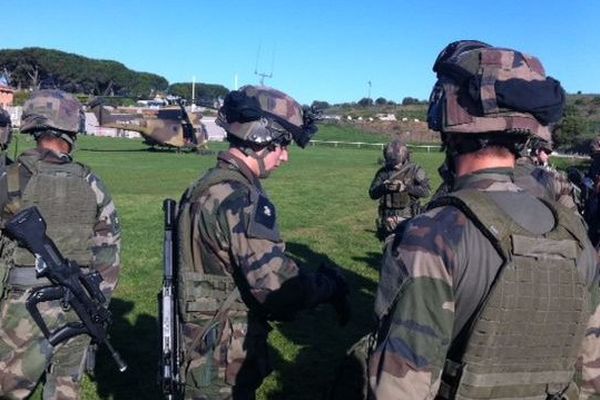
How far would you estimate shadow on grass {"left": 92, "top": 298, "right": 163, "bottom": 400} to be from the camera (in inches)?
240

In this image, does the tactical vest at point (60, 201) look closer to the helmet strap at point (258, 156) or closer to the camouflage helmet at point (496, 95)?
the helmet strap at point (258, 156)

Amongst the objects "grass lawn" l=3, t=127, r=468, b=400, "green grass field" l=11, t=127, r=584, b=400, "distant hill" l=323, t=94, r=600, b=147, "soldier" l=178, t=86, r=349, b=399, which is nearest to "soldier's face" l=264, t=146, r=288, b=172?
"soldier" l=178, t=86, r=349, b=399

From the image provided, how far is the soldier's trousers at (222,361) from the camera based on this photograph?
11.9ft

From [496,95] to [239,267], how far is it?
1735 millimetres

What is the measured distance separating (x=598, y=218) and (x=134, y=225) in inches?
397

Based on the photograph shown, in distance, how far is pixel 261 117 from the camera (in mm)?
3727

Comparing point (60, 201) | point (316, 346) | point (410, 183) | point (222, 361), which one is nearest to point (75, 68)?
point (410, 183)

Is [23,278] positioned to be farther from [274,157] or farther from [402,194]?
[402,194]

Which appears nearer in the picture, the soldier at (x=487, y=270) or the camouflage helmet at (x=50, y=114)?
the soldier at (x=487, y=270)

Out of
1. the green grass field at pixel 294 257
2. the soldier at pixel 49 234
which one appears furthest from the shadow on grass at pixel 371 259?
the soldier at pixel 49 234

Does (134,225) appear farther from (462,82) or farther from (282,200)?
(462,82)

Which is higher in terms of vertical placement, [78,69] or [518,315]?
[78,69]

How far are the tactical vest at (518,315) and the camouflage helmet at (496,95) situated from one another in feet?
0.83

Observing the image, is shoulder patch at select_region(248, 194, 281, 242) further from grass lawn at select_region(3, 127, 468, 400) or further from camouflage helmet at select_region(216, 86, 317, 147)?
grass lawn at select_region(3, 127, 468, 400)
